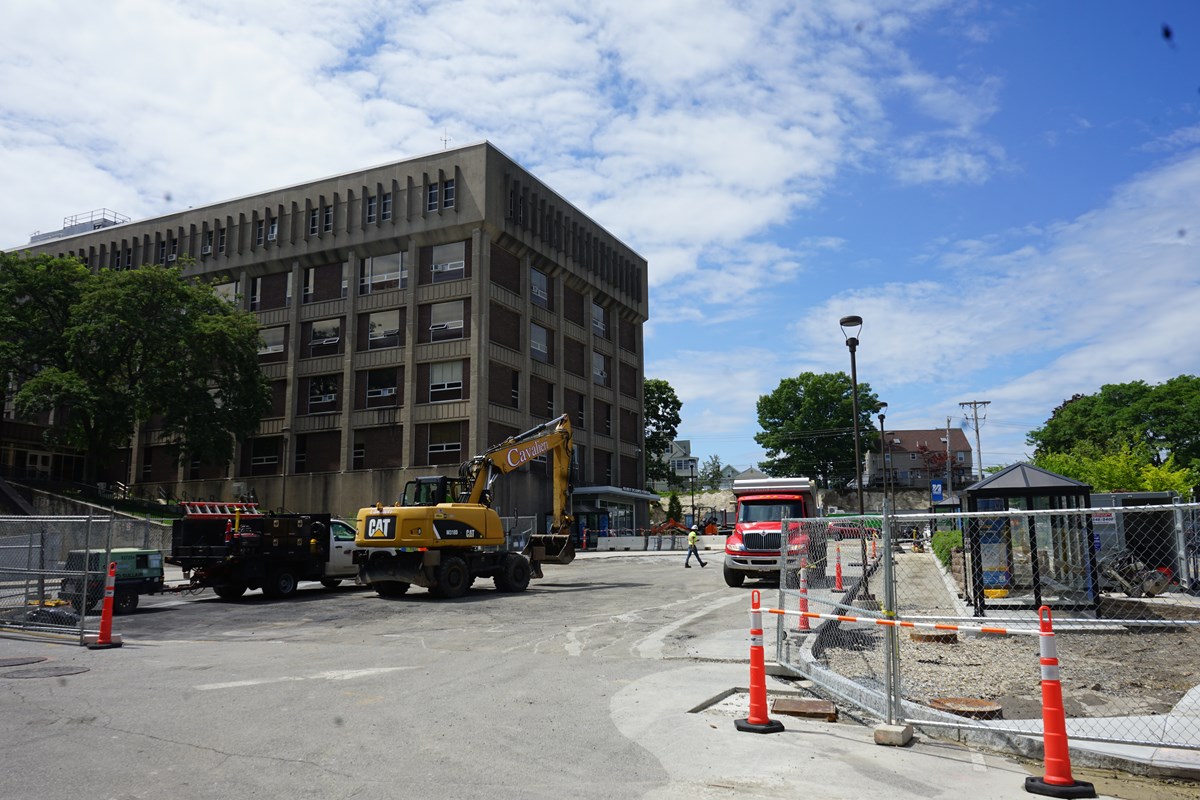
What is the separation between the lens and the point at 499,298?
51688mm

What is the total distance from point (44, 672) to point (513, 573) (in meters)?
13.0

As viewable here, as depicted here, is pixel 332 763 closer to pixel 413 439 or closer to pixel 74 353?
pixel 413 439

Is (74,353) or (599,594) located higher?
(74,353)

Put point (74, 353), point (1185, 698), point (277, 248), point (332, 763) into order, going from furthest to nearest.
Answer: point (277, 248) → point (74, 353) → point (1185, 698) → point (332, 763)

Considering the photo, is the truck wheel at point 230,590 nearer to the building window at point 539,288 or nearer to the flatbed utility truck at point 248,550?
the flatbed utility truck at point 248,550

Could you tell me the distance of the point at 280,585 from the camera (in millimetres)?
21688

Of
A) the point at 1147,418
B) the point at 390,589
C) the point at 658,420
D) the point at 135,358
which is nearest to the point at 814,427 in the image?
the point at 658,420

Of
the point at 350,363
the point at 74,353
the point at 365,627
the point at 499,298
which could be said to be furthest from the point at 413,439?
the point at 365,627

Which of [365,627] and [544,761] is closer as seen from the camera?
[544,761]

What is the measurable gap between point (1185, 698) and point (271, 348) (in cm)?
5438

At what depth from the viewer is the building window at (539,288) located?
182 ft

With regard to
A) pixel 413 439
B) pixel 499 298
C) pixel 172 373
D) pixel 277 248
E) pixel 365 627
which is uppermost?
pixel 277 248

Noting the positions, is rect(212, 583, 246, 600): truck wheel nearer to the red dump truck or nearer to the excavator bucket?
the excavator bucket

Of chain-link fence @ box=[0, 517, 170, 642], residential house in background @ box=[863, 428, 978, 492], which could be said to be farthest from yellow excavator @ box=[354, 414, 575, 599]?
residential house in background @ box=[863, 428, 978, 492]
